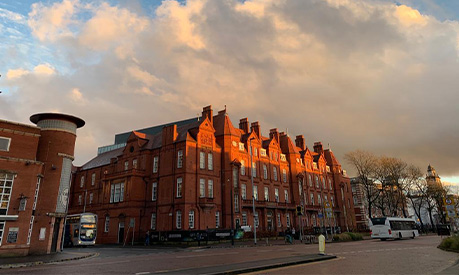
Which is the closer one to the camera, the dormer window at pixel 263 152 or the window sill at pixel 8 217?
the window sill at pixel 8 217

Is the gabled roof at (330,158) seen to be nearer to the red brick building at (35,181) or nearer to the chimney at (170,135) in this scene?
the chimney at (170,135)

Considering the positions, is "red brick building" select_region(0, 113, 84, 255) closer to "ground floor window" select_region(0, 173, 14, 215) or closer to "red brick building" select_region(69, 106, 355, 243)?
"ground floor window" select_region(0, 173, 14, 215)

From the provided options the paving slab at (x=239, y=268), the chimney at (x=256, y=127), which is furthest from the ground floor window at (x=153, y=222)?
the paving slab at (x=239, y=268)

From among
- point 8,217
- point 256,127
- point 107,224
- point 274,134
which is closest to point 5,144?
point 8,217

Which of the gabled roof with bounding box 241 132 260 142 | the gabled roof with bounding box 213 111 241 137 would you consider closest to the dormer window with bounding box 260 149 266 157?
the gabled roof with bounding box 241 132 260 142

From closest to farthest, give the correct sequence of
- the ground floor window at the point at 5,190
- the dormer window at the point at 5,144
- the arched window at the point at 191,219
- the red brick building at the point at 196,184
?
the ground floor window at the point at 5,190, the dormer window at the point at 5,144, the arched window at the point at 191,219, the red brick building at the point at 196,184

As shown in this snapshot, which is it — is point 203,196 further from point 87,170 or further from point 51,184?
point 87,170

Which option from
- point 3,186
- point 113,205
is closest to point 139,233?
point 113,205

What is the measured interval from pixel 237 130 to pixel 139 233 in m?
24.1

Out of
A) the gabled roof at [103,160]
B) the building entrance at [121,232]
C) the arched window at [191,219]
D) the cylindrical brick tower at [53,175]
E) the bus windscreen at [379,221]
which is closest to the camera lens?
the cylindrical brick tower at [53,175]

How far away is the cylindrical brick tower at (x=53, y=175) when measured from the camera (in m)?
27.2

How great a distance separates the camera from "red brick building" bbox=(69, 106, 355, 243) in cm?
4284

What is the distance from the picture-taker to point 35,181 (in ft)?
84.1

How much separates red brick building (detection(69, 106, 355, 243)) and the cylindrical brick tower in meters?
14.1
